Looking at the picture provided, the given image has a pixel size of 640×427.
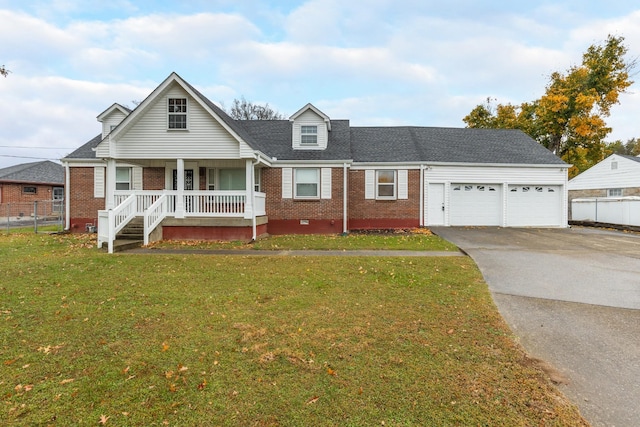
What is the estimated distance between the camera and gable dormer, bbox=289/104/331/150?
16312 mm

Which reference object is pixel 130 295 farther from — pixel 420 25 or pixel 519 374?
pixel 420 25

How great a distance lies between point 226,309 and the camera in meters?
5.27

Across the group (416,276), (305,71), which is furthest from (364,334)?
(305,71)

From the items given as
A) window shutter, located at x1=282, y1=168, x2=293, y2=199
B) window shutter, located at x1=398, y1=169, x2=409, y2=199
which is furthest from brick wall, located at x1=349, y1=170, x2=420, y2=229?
window shutter, located at x1=282, y1=168, x2=293, y2=199

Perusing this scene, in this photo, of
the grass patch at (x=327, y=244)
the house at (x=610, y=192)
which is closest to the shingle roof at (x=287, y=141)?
the grass patch at (x=327, y=244)

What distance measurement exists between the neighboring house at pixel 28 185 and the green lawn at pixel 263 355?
27865 mm

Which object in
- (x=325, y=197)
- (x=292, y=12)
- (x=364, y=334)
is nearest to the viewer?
(x=364, y=334)

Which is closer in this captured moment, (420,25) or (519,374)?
(519,374)

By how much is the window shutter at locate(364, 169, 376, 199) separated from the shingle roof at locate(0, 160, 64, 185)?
2994cm

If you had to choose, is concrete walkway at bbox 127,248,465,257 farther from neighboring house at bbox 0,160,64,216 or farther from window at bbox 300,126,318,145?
neighboring house at bbox 0,160,64,216

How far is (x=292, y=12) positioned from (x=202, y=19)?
167 inches

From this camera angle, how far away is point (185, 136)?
13172mm

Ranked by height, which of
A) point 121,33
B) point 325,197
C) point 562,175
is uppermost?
point 121,33

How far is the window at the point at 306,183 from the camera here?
1588 cm
